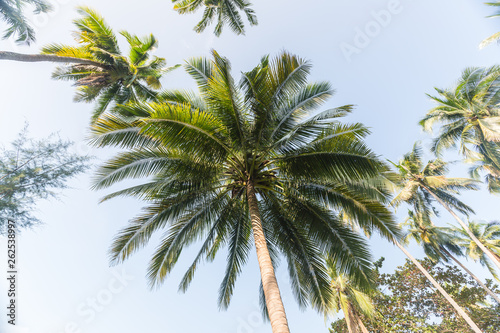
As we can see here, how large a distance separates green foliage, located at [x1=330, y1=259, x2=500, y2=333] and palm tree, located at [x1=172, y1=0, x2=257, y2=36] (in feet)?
63.7

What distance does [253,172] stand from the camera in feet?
24.5

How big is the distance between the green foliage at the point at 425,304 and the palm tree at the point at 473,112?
9.66 m

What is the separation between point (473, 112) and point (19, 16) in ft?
86.5

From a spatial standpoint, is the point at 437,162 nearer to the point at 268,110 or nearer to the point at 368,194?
the point at 368,194

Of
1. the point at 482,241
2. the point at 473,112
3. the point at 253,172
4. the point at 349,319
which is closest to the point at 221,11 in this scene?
the point at 253,172

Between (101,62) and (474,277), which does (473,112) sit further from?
(101,62)

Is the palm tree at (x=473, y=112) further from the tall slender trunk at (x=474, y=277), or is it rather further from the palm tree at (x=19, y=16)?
the palm tree at (x=19, y=16)

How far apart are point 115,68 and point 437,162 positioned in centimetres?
2537

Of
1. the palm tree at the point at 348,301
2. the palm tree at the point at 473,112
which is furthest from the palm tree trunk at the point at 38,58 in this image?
the palm tree at the point at 473,112

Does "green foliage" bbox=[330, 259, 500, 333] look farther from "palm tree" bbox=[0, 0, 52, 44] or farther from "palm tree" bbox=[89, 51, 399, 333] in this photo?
"palm tree" bbox=[0, 0, 52, 44]

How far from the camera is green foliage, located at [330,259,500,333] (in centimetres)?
1653

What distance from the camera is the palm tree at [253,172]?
19.9 feet

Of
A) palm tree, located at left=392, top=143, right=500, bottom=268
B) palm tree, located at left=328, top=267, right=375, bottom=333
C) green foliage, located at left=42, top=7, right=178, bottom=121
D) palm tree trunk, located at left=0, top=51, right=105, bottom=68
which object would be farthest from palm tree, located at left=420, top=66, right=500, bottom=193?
palm tree trunk, located at left=0, top=51, right=105, bottom=68

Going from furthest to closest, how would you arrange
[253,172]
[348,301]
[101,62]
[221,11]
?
[348,301], [221,11], [101,62], [253,172]
